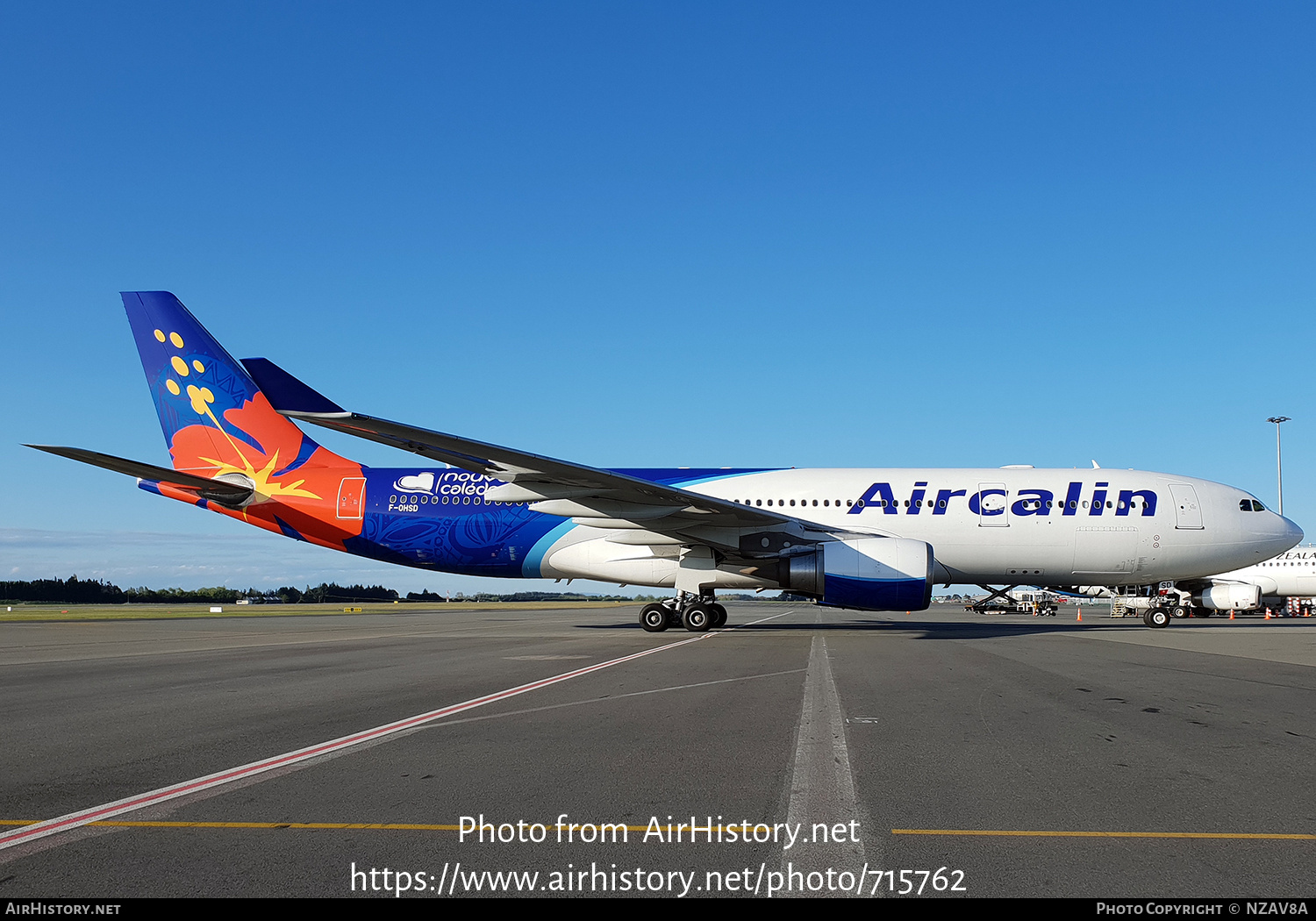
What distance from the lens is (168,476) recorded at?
20.9 meters

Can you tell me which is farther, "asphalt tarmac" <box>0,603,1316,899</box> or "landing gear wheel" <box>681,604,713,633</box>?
"landing gear wheel" <box>681,604,713,633</box>

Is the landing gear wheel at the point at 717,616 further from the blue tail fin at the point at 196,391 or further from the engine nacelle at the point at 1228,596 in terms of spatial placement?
the engine nacelle at the point at 1228,596

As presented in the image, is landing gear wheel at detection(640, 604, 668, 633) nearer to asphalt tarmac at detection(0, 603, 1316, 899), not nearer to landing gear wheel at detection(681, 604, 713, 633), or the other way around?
landing gear wheel at detection(681, 604, 713, 633)

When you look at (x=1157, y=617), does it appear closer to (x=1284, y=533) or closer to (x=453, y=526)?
(x=1284, y=533)

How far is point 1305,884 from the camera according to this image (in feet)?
10.5

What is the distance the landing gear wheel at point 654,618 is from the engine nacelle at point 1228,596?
15.6 meters

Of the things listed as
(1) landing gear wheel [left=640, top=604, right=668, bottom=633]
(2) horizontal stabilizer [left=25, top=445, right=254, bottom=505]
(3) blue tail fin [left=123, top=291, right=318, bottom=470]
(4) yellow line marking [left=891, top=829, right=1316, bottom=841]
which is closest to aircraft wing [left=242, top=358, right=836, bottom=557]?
(1) landing gear wheel [left=640, top=604, right=668, bottom=633]

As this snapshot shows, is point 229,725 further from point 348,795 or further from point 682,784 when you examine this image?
point 682,784

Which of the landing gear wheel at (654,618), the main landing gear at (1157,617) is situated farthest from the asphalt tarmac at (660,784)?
the main landing gear at (1157,617)

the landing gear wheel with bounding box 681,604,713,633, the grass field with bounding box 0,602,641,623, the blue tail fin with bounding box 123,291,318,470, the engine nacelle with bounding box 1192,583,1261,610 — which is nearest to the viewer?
the landing gear wheel with bounding box 681,604,713,633

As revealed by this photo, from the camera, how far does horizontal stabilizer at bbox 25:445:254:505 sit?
56.3 ft

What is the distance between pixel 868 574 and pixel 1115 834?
14.4 metres

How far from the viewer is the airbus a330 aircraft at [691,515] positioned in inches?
737

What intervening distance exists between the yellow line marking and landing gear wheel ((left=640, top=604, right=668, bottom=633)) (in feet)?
55.5
